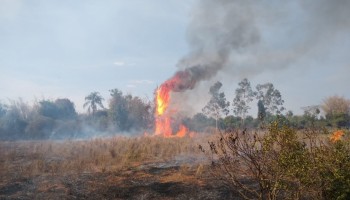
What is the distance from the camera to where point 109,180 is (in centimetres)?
1491

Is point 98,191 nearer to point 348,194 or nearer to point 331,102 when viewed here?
point 348,194

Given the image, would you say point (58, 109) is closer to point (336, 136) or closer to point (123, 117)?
point (123, 117)

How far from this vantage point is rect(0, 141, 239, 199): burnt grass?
42.0 ft

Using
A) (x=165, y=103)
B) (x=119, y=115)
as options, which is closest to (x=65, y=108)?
(x=119, y=115)

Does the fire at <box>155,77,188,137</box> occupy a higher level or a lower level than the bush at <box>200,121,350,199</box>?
higher

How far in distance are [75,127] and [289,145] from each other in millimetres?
47847

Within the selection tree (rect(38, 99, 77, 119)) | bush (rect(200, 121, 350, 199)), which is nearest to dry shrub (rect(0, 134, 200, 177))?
bush (rect(200, 121, 350, 199))

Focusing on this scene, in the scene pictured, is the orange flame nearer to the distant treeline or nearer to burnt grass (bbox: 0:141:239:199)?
burnt grass (bbox: 0:141:239:199)

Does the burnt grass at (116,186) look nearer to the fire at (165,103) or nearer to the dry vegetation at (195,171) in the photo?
the dry vegetation at (195,171)

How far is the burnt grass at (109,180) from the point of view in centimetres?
1280

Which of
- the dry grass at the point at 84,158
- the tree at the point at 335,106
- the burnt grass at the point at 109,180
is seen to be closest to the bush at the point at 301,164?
the burnt grass at the point at 109,180

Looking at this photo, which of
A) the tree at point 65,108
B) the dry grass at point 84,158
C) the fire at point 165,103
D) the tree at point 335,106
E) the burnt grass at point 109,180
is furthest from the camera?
the tree at point 65,108

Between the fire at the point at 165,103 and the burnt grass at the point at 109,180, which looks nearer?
the burnt grass at the point at 109,180

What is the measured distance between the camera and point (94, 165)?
18.5 meters
